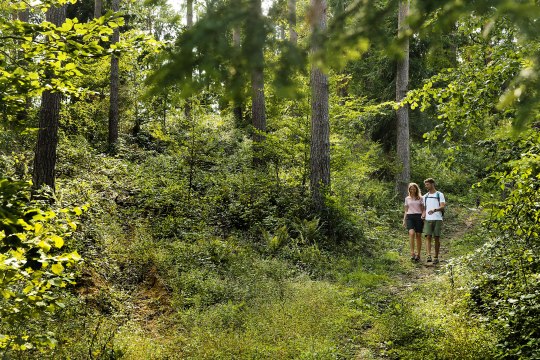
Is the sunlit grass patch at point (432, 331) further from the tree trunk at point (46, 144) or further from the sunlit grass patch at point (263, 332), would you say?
the tree trunk at point (46, 144)

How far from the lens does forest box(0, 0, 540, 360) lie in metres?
2.35

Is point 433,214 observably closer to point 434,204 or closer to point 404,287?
point 434,204

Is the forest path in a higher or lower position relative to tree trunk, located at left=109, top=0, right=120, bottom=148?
lower

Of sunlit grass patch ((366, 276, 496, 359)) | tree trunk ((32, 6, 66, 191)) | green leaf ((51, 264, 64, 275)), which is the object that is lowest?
sunlit grass patch ((366, 276, 496, 359))

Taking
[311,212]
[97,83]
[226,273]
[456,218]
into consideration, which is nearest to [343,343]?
[226,273]

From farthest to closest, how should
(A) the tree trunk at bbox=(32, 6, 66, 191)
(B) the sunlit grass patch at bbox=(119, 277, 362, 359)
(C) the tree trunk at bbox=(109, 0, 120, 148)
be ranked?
1. (C) the tree trunk at bbox=(109, 0, 120, 148)
2. (A) the tree trunk at bbox=(32, 6, 66, 191)
3. (B) the sunlit grass patch at bbox=(119, 277, 362, 359)

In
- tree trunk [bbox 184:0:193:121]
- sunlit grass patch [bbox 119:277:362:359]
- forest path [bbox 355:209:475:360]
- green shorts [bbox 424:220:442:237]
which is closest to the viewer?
tree trunk [bbox 184:0:193:121]

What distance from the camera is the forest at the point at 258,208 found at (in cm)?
235

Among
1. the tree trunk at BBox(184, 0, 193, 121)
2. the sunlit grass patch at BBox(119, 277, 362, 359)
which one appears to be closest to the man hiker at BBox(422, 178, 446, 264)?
the sunlit grass patch at BBox(119, 277, 362, 359)

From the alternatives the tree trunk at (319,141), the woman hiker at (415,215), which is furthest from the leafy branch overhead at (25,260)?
the tree trunk at (319,141)

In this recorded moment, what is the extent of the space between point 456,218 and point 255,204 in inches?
387

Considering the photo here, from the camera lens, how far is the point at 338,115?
42.1ft

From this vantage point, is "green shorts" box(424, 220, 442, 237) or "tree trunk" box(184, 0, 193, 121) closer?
"tree trunk" box(184, 0, 193, 121)

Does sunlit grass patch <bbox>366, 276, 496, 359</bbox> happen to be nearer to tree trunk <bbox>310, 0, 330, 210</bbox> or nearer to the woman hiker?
the woman hiker
